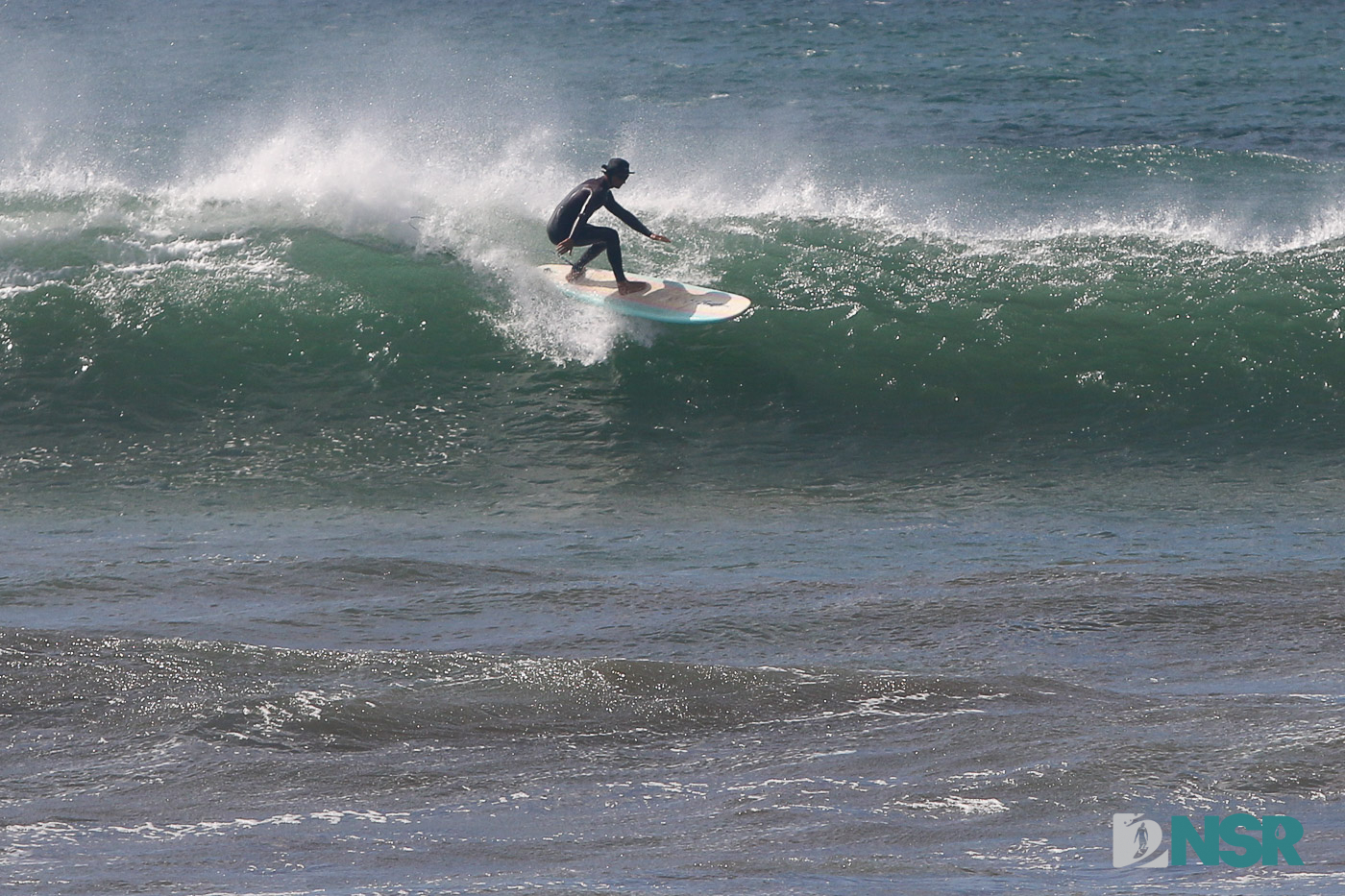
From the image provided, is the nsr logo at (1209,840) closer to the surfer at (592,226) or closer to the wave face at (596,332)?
the wave face at (596,332)

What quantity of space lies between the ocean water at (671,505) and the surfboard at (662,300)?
0.27m

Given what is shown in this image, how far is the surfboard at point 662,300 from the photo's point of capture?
12.7 metres

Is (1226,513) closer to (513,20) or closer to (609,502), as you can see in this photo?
(609,502)

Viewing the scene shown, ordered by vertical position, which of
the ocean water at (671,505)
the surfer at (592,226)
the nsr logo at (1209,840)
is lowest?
the nsr logo at (1209,840)

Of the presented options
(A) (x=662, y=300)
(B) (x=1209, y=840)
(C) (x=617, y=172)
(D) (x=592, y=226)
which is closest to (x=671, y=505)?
(A) (x=662, y=300)

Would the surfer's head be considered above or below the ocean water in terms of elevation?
above

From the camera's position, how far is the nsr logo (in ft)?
16.6

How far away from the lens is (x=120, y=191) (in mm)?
15867

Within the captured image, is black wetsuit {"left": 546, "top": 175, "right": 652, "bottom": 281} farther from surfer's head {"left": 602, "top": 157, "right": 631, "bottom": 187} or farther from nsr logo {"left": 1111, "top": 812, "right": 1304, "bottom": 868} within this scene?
nsr logo {"left": 1111, "top": 812, "right": 1304, "bottom": 868}

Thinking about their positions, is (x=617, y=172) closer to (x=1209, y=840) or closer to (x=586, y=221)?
(x=586, y=221)

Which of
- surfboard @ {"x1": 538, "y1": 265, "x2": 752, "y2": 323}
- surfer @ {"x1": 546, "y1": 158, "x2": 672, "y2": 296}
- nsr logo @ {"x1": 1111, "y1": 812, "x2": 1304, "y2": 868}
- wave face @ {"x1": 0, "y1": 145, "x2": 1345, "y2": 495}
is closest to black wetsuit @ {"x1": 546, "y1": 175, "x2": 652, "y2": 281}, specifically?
surfer @ {"x1": 546, "y1": 158, "x2": 672, "y2": 296}

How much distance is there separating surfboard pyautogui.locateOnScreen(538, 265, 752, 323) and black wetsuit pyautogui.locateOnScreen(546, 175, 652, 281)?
0.89 feet

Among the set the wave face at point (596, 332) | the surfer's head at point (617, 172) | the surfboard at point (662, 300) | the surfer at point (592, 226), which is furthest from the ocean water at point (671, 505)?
the surfer's head at point (617, 172)

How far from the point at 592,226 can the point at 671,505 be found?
3.19 m
